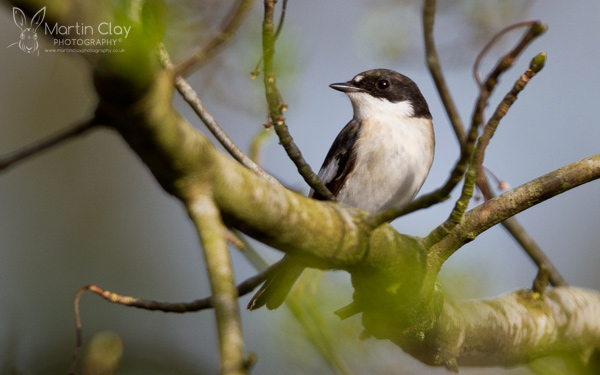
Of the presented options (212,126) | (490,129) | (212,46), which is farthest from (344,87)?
(212,46)

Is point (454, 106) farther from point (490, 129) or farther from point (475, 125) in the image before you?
point (475, 125)

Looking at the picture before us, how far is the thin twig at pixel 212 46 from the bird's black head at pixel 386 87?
3524mm

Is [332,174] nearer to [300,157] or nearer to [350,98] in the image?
[350,98]

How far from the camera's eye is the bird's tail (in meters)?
3.85

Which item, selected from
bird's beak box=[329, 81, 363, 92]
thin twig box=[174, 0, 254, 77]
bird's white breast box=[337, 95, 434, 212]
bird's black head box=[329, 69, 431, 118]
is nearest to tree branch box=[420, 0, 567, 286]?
bird's white breast box=[337, 95, 434, 212]

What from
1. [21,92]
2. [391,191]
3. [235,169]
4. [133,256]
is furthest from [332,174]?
[21,92]

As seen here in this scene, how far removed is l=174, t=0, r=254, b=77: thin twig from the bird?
274cm

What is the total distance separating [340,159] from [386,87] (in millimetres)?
768

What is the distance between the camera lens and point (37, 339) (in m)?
6.19

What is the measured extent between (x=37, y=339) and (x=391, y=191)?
148 inches

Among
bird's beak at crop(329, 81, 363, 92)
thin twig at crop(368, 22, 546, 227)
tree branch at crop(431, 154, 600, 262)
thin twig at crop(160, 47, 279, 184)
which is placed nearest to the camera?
thin twig at crop(368, 22, 546, 227)

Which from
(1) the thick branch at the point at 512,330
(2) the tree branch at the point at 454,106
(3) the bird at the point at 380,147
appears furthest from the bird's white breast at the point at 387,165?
A: (1) the thick branch at the point at 512,330

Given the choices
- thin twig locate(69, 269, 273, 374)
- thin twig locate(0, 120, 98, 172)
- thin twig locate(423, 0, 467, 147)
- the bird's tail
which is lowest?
the bird's tail

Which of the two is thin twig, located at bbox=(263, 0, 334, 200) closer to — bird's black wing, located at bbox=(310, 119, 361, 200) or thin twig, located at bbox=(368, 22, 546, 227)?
thin twig, located at bbox=(368, 22, 546, 227)
